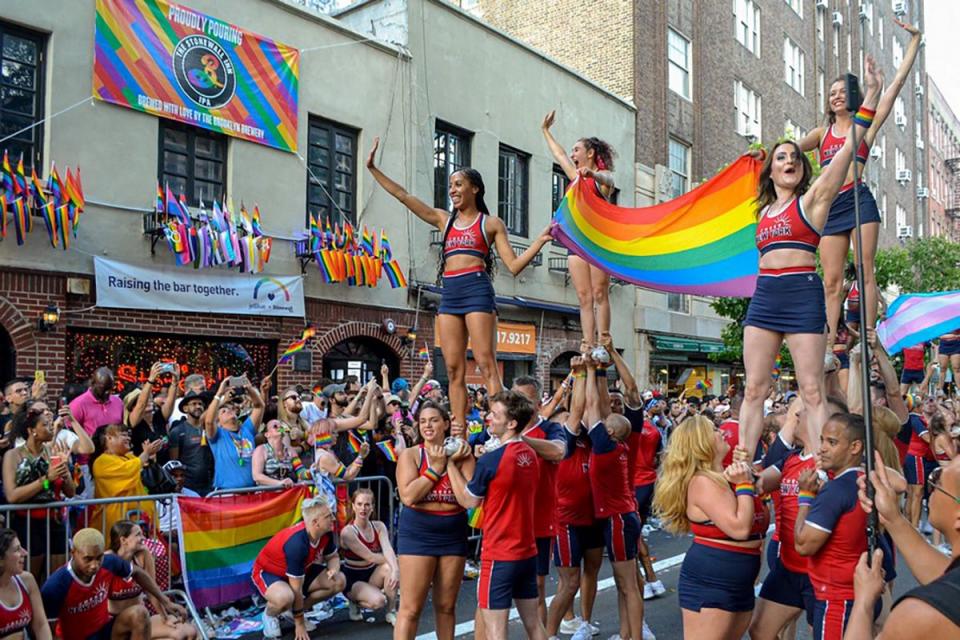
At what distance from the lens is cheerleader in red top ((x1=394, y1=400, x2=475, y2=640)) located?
5.24 meters

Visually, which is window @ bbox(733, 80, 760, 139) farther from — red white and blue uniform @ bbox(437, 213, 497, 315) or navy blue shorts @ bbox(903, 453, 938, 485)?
red white and blue uniform @ bbox(437, 213, 497, 315)

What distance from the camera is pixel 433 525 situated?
5.28m

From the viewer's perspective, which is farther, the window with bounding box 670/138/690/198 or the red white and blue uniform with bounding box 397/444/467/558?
the window with bounding box 670/138/690/198

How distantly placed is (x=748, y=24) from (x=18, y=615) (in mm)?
28325

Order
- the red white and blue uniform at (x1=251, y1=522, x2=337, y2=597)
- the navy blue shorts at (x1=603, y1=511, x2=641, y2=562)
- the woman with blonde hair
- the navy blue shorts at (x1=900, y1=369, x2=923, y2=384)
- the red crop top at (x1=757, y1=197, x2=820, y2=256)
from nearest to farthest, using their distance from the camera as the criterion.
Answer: the woman with blonde hair
the red crop top at (x1=757, y1=197, x2=820, y2=256)
the navy blue shorts at (x1=603, y1=511, x2=641, y2=562)
the red white and blue uniform at (x1=251, y1=522, x2=337, y2=597)
the navy blue shorts at (x1=900, y1=369, x2=923, y2=384)

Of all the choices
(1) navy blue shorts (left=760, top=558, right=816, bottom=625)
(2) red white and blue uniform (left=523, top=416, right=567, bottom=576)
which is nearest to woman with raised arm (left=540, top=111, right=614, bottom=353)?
(2) red white and blue uniform (left=523, top=416, right=567, bottom=576)

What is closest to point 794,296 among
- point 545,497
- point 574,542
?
point 545,497

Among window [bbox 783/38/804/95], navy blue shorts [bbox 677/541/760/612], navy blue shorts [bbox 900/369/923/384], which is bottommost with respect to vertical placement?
navy blue shorts [bbox 677/541/760/612]

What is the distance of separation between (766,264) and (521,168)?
14.7m

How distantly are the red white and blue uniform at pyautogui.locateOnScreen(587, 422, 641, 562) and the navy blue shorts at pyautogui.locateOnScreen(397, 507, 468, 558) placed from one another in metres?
1.56

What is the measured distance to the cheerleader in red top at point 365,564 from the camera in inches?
291

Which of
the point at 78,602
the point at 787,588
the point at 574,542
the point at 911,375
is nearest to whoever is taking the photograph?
the point at 787,588

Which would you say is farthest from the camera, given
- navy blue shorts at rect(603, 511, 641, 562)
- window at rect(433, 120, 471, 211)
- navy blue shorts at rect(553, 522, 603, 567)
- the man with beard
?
window at rect(433, 120, 471, 211)

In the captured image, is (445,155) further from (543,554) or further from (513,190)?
(543,554)
